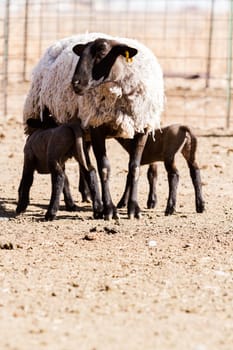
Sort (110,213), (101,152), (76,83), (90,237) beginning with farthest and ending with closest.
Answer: (101,152) → (110,213) → (76,83) → (90,237)

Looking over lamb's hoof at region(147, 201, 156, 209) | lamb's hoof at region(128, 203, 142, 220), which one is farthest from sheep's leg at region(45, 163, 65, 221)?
lamb's hoof at region(147, 201, 156, 209)

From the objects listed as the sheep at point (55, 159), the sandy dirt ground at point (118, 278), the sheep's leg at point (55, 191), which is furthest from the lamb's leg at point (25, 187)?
the sheep's leg at point (55, 191)

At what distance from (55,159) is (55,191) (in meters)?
0.32

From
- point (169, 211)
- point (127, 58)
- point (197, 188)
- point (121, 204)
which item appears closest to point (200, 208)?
Result: point (197, 188)

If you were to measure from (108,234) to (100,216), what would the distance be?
103 cm

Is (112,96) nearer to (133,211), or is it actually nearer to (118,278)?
(133,211)

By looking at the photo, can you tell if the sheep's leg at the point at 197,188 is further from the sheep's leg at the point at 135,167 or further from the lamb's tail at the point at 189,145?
the sheep's leg at the point at 135,167

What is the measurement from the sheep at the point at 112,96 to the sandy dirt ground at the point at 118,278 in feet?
1.93

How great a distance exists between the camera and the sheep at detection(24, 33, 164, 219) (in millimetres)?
9367

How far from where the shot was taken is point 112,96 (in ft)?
31.3

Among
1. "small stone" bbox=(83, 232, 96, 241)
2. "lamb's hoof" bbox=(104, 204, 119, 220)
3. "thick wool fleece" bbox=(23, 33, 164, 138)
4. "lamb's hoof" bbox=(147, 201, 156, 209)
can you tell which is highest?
"thick wool fleece" bbox=(23, 33, 164, 138)

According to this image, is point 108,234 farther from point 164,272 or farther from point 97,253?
point 164,272

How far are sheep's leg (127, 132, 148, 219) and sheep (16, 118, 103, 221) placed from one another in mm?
346

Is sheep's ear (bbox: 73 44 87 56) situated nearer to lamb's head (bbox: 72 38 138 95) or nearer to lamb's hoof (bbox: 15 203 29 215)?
lamb's head (bbox: 72 38 138 95)
